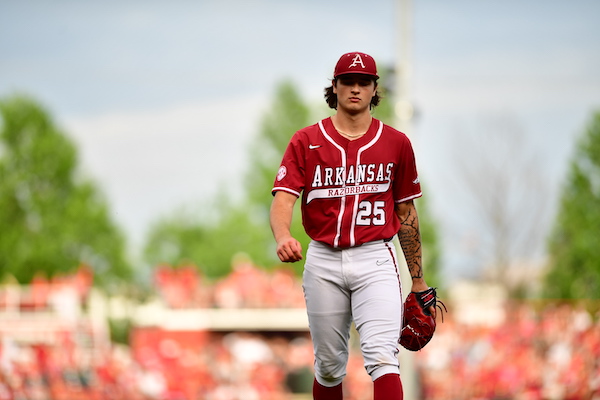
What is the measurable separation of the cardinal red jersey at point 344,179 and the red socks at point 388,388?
30.1 inches

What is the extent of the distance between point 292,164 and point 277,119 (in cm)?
4096

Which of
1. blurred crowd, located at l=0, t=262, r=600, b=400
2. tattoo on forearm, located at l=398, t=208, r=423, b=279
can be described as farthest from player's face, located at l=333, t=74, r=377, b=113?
blurred crowd, located at l=0, t=262, r=600, b=400

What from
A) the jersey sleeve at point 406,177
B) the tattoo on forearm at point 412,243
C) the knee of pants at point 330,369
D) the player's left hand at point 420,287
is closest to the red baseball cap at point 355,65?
the jersey sleeve at point 406,177

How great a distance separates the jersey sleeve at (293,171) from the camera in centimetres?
488

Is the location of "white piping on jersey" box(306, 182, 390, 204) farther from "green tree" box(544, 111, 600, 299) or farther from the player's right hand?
"green tree" box(544, 111, 600, 299)

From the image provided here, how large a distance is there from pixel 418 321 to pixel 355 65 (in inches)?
60.9

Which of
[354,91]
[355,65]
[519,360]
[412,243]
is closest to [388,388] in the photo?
[412,243]

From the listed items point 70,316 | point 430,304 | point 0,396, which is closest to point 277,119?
point 70,316

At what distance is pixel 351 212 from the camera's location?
4.90 m

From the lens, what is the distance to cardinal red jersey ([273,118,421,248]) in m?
4.89

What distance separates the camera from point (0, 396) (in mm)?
15703

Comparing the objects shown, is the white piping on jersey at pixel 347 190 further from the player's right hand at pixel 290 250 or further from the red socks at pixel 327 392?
the red socks at pixel 327 392

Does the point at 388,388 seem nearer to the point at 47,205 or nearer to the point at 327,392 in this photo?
the point at 327,392

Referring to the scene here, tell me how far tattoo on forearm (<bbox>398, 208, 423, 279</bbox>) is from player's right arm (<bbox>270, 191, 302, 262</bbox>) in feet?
2.43
